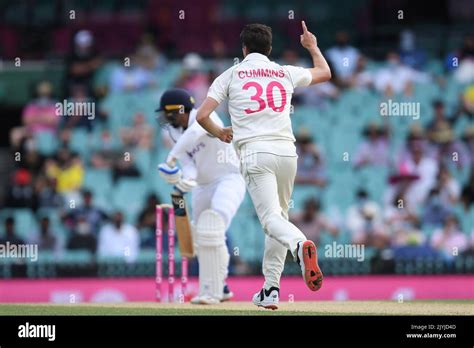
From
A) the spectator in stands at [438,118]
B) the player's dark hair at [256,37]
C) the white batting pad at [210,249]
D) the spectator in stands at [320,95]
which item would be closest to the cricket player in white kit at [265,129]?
the player's dark hair at [256,37]

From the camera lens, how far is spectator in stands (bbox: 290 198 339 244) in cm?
1845

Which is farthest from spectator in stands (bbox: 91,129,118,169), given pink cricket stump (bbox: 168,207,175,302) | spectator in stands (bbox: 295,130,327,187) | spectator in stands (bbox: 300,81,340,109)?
pink cricket stump (bbox: 168,207,175,302)

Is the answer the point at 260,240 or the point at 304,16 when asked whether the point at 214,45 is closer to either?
the point at 304,16

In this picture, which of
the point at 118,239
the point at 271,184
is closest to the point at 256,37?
the point at 271,184

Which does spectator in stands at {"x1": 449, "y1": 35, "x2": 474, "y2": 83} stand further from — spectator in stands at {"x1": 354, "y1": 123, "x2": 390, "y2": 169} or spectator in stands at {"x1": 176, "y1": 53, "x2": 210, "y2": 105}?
spectator in stands at {"x1": 176, "y1": 53, "x2": 210, "y2": 105}

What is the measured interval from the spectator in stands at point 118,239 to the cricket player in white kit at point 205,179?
520cm

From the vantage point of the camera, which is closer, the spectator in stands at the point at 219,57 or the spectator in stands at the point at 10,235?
the spectator in stands at the point at 10,235

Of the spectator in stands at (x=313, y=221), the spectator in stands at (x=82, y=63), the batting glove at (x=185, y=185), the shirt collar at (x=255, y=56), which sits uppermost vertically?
the spectator in stands at (x=82, y=63)

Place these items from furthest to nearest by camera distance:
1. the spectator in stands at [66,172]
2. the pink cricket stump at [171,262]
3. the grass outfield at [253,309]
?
1. the spectator in stands at [66,172]
2. the pink cricket stump at [171,262]
3. the grass outfield at [253,309]

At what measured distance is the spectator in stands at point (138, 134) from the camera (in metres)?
20.1

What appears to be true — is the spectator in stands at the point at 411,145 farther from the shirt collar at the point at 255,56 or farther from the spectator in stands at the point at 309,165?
the shirt collar at the point at 255,56

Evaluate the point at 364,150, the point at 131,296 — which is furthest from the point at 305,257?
the point at 364,150
